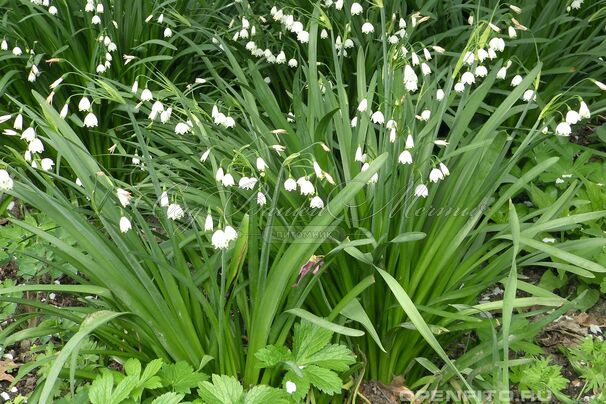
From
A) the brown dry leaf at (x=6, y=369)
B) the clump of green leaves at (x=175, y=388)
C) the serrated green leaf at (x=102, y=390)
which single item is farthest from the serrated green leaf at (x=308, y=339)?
the brown dry leaf at (x=6, y=369)

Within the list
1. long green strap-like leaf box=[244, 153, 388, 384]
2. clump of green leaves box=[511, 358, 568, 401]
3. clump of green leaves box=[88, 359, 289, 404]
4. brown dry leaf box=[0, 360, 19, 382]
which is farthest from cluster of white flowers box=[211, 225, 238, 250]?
brown dry leaf box=[0, 360, 19, 382]

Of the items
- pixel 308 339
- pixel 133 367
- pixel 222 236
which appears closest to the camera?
pixel 222 236

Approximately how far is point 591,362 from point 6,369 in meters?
2.27

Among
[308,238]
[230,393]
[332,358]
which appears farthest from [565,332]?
[230,393]

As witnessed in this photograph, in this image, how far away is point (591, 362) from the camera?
2.64 meters

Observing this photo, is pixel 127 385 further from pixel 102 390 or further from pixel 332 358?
pixel 332 358

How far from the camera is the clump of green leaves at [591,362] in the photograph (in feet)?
8.21

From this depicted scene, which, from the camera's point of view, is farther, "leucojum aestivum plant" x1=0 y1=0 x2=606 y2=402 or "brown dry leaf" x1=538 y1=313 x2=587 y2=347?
"brown dry leaf" x1=538 y1=313 x2=587 y2=347

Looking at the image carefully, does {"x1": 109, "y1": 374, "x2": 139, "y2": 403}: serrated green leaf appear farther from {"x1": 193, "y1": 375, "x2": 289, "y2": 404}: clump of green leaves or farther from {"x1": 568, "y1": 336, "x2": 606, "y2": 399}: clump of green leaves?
{"x1": 568, "y1": 336, "x2": 606, "y2": 399}: clump of green leaves

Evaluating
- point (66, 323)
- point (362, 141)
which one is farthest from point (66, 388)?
point (362, 141)

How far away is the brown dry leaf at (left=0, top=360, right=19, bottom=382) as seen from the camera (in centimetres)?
278

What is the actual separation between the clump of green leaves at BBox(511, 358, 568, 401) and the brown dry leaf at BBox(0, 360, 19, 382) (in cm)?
192

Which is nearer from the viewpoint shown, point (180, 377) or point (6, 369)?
point (180, 377)

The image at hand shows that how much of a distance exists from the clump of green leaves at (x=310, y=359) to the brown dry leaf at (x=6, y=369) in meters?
1.23
